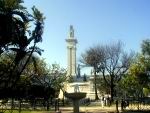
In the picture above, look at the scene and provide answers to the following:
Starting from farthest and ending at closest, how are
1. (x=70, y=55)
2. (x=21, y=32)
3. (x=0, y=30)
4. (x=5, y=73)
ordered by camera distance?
(x=70, y=55) < (x=5, y=73) < (x=21, y=32) < (x=0, y=30)

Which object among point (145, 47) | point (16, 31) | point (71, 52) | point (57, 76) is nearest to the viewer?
point (16, 31)

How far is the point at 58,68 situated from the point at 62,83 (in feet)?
9.45

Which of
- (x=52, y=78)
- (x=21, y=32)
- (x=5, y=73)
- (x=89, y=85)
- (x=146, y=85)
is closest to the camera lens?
(x=21, y=32)

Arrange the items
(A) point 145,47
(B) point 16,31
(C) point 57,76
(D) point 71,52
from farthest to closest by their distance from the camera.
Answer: (D) point 71,52 < (C) point 57,76 < (A) point 145,47 < (B) point 16,31

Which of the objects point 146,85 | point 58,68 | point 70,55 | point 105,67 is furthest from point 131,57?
point 70,55

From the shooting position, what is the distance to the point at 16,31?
2603 cm

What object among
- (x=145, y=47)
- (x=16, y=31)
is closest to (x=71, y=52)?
(x=145, y=47)

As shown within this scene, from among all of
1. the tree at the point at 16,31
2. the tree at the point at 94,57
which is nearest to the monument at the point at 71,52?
the tree at the point at 94,57

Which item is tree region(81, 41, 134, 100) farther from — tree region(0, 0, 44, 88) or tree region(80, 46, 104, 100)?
tree region(0, 0, 44, 88)

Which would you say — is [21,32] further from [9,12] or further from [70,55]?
[70,55]

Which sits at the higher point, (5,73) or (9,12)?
(9,12)

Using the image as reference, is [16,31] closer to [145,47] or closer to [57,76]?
[145,47]

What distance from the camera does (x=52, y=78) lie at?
6750 cm

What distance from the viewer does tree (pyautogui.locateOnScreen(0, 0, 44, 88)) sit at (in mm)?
25125
